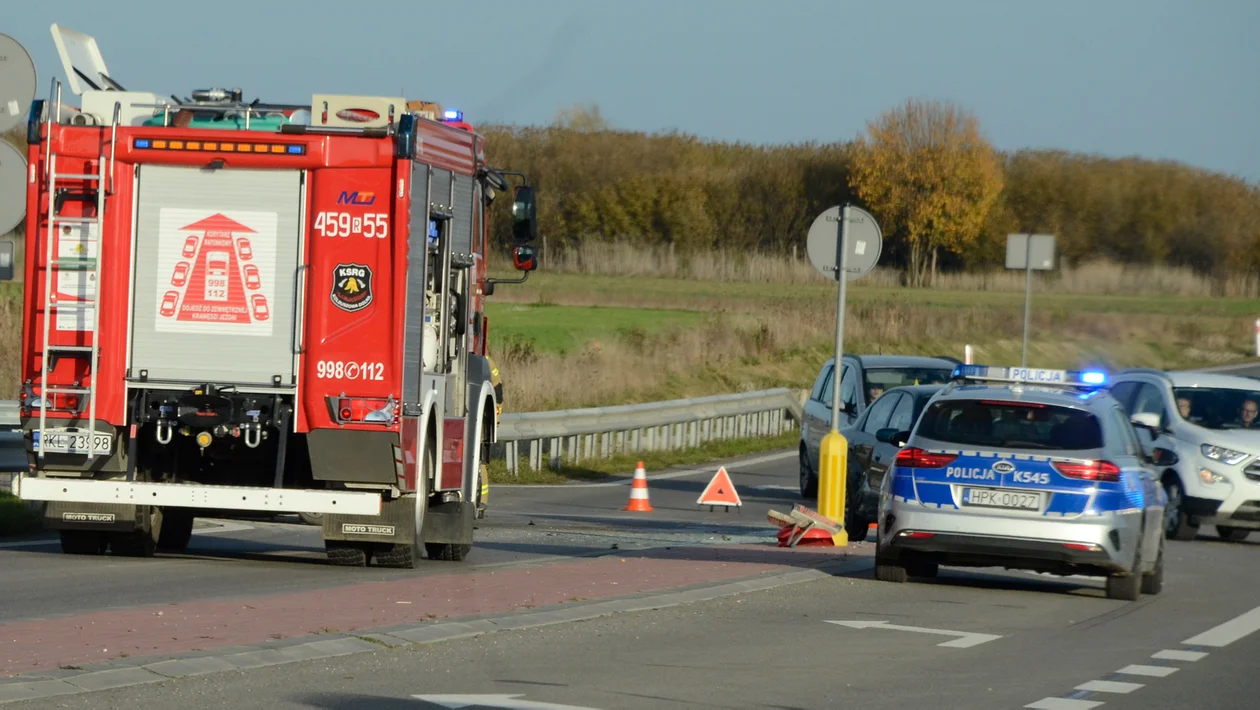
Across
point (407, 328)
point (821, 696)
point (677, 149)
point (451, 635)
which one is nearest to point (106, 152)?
point (407, 328)

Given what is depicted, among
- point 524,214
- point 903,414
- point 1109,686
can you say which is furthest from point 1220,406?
point 1109,686

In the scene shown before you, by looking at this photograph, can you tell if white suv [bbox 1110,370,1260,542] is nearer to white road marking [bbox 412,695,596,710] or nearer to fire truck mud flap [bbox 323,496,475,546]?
fire truck mud flap [bbox 323,496,475,546]

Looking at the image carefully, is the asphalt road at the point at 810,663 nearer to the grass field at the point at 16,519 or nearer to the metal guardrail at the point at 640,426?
the grass field at the point at 16,519

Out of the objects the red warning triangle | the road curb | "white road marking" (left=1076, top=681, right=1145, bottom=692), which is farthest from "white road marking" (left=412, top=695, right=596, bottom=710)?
the red warning triangle

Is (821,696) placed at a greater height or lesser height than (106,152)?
lesser

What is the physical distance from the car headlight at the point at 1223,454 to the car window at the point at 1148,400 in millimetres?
1105

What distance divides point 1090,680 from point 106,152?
7735 millimetres

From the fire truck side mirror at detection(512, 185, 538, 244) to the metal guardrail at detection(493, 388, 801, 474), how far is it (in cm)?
910

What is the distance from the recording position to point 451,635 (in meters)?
10.4

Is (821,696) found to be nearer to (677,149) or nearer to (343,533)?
(343,533)

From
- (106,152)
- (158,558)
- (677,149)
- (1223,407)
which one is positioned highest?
(677,149)

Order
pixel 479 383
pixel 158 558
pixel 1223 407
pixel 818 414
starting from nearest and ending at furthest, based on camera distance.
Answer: pixel 158 558 → pixel 479 383 → pixel 1223 407 → pixel 818 414

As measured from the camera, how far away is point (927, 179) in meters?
96.1

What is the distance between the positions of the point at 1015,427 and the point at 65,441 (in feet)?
22.0
